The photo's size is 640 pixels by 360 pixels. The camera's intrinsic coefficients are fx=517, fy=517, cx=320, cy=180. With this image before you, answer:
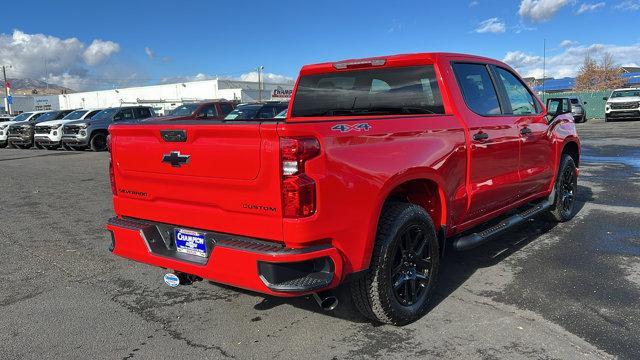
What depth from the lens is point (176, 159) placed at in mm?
3385

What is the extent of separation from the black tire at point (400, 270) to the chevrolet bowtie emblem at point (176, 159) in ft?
4.42

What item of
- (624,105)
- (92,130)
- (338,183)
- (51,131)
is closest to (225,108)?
(92,130)

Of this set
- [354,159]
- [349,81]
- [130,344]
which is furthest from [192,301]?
[349,81]

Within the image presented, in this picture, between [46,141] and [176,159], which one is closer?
[176,159]

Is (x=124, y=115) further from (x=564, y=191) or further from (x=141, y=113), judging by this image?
(x=564, y=191)

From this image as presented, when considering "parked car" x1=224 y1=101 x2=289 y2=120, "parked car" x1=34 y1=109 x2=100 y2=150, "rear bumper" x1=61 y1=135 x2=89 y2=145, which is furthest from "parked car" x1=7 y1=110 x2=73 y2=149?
"parked car" x1=224 y1=101 x2=289 y2=120

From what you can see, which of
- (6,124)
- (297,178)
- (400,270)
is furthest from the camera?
(6,124)

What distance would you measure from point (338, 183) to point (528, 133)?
2.99 meters

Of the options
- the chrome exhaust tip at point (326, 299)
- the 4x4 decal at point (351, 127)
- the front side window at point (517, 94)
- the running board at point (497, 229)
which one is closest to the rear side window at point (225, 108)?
the front side window at point (517, 94)

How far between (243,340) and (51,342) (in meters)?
Result: 1.32

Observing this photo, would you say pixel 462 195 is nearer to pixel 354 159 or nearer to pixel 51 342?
pixel 354 159

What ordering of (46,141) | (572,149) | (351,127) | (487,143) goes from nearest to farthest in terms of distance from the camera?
1. (351,127)
2. (487,143)
3. (572,149)
4. (46,141)

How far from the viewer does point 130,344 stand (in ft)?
11.4

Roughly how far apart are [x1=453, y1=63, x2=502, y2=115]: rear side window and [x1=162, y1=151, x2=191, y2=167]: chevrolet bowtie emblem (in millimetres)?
2423
